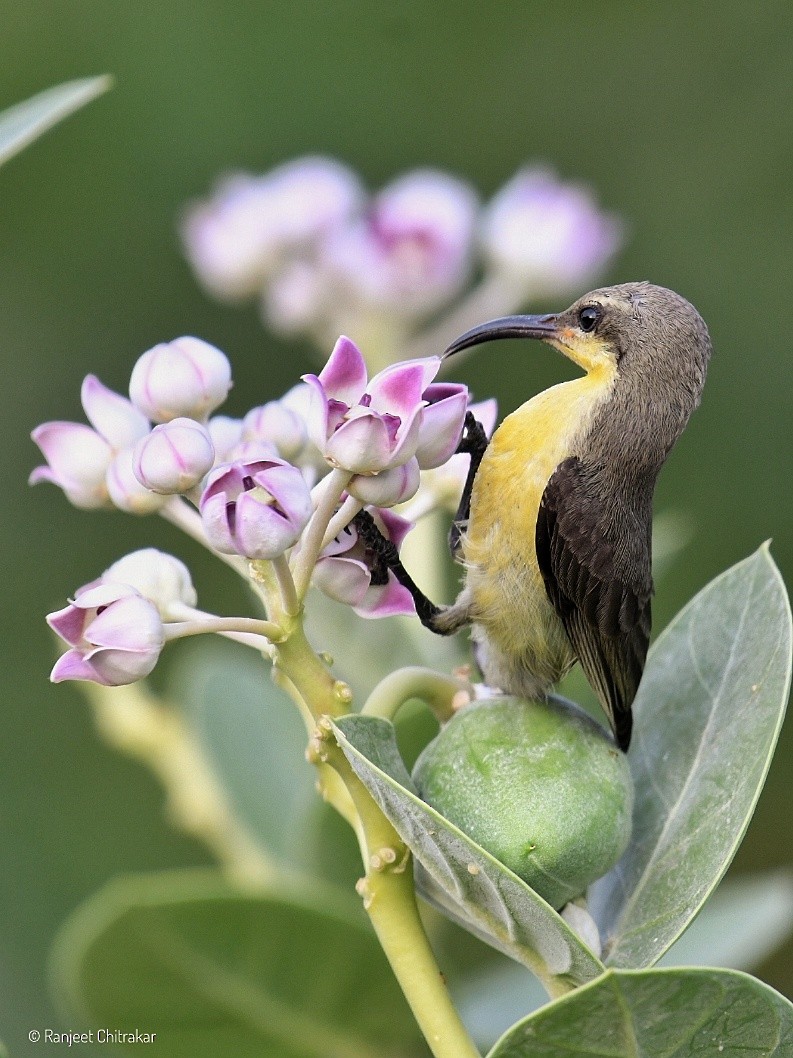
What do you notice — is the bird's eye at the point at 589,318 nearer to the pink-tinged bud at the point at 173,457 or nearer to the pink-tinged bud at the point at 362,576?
the pink-tinged bud at the point at 362,576

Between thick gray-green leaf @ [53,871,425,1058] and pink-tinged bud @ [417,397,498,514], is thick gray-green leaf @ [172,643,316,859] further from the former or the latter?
pink-tinged bud @ [417,397,498,514]

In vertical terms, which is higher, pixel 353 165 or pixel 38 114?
pixel 353 165

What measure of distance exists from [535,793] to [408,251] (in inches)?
77.6

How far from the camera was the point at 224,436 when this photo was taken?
5.59ft

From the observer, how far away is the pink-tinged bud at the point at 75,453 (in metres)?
1.73

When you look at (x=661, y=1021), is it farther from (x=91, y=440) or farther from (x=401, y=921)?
(x=91, y=440)

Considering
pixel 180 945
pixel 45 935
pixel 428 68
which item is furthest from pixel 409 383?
pixel 428 68

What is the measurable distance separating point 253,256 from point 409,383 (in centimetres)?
208

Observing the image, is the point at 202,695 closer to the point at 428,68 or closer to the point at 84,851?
the point at 84,851

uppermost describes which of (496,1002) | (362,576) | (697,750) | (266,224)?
(266,224)

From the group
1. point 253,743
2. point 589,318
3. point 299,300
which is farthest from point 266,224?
point 589,318

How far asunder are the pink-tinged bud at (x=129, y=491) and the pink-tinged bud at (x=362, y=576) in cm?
21

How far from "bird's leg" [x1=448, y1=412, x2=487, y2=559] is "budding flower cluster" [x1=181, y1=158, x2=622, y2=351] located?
1063 mm

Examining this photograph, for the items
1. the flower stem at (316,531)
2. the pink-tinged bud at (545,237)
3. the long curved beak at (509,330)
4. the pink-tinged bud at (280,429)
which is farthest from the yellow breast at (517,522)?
the pink-tinged bud at (545,237)
